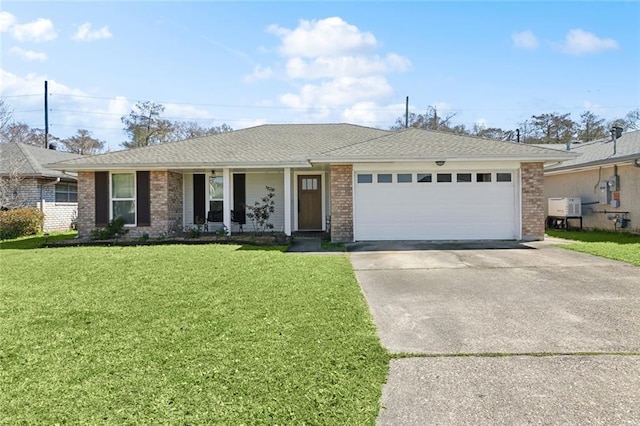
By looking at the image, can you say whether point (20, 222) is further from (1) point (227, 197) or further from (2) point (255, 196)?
(2) point (255, 196)

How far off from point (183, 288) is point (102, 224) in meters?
9.00

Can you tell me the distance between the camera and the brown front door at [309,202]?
Result: 1495 centimetres

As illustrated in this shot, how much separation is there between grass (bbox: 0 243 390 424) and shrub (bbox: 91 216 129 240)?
243 inches

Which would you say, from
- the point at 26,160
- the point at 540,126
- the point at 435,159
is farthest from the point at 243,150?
the point at 540,126

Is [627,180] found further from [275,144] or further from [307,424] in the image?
[307,424]

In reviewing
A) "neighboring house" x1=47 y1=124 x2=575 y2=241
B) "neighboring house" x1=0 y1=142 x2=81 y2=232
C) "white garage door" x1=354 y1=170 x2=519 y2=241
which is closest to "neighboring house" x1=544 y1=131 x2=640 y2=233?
"neighboring house" x1=47 y1=124 x2=575 y2=241

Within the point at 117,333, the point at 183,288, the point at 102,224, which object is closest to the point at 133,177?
the point at 102,224

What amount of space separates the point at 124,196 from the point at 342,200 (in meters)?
7.49

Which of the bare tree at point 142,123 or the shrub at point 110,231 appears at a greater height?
the bare tree at point 142,123

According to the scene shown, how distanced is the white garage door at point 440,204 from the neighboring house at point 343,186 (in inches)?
1.2

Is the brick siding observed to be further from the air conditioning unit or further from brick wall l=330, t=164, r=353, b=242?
the air conditioning unit

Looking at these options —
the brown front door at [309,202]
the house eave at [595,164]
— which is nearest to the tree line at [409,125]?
the house eave at [595,164]

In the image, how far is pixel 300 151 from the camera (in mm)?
14094

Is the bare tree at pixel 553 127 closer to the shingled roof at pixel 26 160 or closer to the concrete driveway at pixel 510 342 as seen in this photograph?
the concrete driveway at pixel 510 342
